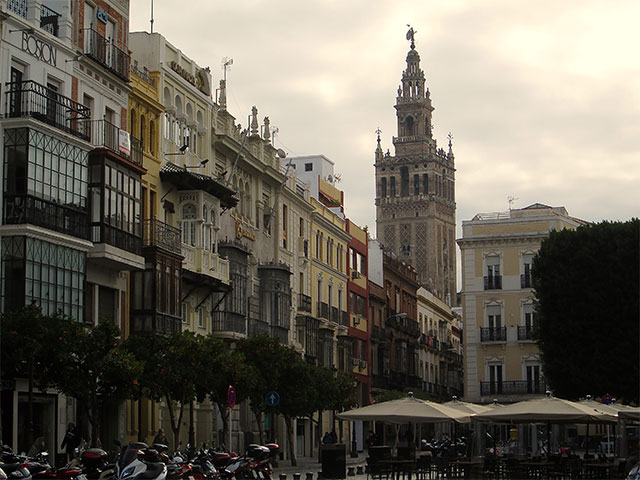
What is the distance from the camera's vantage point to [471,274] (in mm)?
79062

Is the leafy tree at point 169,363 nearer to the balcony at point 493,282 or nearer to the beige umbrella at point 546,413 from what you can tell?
the beige umbrella at point 546,413

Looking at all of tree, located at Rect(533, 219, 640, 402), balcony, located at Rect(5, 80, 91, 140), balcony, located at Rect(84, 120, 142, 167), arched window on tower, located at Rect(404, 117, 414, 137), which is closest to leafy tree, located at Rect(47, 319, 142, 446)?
balcony, located at Rect(5, 80, 91, 140)

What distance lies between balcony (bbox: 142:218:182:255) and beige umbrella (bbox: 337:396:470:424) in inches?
405

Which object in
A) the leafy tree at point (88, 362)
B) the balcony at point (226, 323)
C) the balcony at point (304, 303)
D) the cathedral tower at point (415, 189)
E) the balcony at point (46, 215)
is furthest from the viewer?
the cathedral tower at point (415, 189)

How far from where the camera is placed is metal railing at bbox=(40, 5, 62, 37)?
120ft

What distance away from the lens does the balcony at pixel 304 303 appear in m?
62.9

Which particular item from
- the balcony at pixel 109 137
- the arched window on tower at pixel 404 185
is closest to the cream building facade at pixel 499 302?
the balcony at pixel 109 137

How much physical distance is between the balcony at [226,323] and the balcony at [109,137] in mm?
10056

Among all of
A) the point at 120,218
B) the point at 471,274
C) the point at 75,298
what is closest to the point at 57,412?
the point at 75,298

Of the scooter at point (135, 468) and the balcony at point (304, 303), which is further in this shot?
the balcony at point (304, 303)

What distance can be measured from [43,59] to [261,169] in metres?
22.0

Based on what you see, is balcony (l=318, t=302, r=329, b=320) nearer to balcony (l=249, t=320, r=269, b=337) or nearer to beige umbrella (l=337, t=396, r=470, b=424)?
balcony (l=249, t=320, r=269, b=337)

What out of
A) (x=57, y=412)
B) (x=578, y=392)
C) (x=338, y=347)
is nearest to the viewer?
(x=57, y=412)

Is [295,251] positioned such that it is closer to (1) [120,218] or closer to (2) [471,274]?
(2) [471,274]
